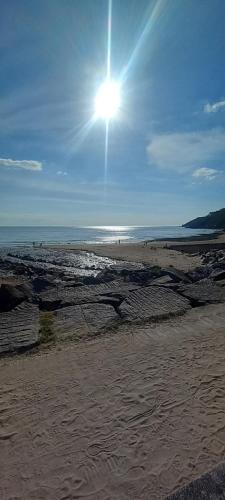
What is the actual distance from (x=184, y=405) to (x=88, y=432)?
138 cm

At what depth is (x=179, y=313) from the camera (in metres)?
8.12

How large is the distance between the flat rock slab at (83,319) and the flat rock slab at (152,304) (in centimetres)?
45

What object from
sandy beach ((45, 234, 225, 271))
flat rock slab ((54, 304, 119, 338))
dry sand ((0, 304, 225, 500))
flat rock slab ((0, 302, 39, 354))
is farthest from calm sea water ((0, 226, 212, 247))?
dry sand ((0, 304, 225, 500))

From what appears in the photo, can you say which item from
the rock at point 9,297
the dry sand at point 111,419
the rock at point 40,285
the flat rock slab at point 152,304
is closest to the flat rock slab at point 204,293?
the flat rock slab at point 152,304

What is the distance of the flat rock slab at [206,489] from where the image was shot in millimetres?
2207

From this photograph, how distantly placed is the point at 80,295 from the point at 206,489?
25.0 feet

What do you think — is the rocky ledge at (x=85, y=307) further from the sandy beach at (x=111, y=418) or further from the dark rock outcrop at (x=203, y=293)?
the sandy beach at (x=111, y=418)

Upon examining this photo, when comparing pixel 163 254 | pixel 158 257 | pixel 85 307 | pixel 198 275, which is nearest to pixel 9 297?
pixel 85 307

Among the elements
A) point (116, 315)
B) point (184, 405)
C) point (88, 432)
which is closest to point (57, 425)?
point (88, 432)

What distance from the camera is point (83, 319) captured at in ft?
24.9

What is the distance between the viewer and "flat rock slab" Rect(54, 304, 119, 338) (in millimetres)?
6949

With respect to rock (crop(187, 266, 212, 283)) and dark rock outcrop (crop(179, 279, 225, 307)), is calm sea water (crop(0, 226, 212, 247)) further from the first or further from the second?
dark rock outcrop (crop(179, 279, 225, 307))

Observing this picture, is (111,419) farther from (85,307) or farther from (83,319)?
(85,307)

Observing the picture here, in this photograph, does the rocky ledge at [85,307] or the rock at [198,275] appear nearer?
the rocky ledge at [85,307]
